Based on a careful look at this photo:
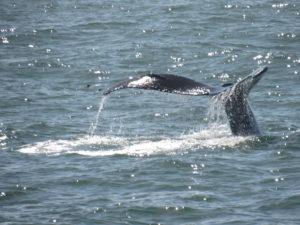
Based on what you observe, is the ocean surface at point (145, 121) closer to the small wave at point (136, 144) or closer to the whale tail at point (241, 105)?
the small wave at point (136, 144)

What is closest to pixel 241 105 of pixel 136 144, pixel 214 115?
pixel 136 144

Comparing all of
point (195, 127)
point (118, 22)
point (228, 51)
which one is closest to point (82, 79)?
point (228, 51)

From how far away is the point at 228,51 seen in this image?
2239 centimetres

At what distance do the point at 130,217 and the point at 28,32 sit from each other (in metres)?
17.7

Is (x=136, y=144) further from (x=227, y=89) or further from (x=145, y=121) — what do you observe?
(x=227, y=89)

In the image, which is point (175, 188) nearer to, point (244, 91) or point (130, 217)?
point (130, 217)

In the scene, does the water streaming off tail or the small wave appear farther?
the water streaming off tail

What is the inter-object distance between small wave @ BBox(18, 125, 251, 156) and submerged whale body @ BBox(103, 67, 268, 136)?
0.90ft

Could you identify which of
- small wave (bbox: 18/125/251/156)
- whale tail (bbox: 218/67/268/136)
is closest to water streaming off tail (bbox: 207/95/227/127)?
small wave (bbox: 18/125/251/156)

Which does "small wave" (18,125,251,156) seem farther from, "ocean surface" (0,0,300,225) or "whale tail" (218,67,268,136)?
"whale tail" (218,67,268,136)

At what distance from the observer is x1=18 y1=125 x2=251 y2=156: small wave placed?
13125 mm

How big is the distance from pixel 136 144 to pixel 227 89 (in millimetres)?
2270

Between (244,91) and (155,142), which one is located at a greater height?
(244,91)

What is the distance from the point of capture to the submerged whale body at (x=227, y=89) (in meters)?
11.5
